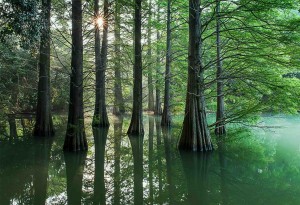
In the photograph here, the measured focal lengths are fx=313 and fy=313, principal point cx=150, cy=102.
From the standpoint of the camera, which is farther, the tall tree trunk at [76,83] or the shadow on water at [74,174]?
the tall tree trunk at [76,83]

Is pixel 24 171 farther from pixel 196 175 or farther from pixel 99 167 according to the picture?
pixel 196 175

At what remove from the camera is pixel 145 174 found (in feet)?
22.1

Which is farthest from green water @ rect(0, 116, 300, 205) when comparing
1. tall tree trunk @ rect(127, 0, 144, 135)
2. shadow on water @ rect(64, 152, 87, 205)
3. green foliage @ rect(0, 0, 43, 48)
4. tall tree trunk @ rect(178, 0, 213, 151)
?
green foliage @ rect(0, 0, 43, 48)

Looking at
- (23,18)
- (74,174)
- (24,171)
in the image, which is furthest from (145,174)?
(23,18)

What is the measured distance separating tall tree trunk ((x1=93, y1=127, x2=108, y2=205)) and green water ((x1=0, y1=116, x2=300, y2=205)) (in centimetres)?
2

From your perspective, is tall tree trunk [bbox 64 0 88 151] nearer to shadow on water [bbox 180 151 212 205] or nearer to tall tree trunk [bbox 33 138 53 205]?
tall tree trunk [bbox 33 138 53 205]

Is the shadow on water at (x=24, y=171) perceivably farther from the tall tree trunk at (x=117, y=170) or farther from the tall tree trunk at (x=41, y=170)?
the tall tree trunk at (x=117, y=170)

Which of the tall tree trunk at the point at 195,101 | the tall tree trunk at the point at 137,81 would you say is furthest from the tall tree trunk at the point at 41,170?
the tall tree trunk at the point at 195,101

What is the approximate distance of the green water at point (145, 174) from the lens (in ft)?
17.3

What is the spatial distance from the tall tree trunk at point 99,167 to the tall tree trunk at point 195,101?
253cm

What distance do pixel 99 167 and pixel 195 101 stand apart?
11.1 ft

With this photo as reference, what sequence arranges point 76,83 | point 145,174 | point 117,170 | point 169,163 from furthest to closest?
point 76,83, point 169,163, point 117,170, point 145,174

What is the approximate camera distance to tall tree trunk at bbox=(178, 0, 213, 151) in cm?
888

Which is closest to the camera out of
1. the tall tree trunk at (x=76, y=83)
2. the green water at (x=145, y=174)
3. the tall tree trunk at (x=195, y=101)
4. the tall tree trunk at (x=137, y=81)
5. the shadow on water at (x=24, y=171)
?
the shadow on water at (x=24, y=171)
